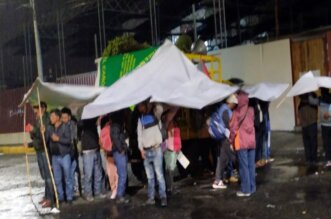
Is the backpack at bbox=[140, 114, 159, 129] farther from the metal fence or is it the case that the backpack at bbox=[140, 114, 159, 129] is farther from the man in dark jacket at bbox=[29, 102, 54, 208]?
the metal fence

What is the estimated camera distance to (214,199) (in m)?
8.44

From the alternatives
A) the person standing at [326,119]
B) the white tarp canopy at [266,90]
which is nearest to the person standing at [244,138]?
the white tarp canopy at [266,90]

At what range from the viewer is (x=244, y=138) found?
26.9 feet

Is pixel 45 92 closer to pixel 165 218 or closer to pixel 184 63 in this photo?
pixel 184 63

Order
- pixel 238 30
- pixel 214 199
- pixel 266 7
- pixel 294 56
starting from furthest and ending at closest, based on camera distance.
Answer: pixel 238 30
pixel 266 7
pixel 294 56
pixel 214 199

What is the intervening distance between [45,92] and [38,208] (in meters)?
2.09

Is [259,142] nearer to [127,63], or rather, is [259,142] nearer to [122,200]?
[127,63]

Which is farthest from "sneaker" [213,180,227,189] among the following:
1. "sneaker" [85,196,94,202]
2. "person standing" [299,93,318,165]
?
"person standing" [299,93,318,165]

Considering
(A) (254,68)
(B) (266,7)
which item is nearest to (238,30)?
(B) (266,7)

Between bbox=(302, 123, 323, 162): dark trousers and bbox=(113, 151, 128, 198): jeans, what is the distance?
160 inches

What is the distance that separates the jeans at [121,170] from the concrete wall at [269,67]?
29.3 feet

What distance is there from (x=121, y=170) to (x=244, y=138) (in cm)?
224

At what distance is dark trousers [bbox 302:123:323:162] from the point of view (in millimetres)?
10469

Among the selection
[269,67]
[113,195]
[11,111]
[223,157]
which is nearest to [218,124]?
[223,157]
